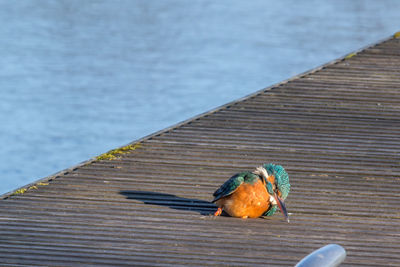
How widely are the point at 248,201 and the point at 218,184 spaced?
0.67m

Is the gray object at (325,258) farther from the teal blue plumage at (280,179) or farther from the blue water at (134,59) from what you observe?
the blue water at (134,59)

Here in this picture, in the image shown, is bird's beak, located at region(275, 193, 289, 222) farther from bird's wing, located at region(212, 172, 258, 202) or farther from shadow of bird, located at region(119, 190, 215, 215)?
shadow of bird, located at region(119, 190, 215, 215)

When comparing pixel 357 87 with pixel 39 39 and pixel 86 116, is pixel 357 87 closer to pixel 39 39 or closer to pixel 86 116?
pixel 86 116

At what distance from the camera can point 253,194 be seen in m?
4.12

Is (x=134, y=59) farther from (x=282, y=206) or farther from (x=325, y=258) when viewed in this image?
(x=325, y=258)

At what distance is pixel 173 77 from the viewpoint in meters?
12.6

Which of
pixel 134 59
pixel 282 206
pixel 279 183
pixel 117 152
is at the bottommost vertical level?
pixel 282 206

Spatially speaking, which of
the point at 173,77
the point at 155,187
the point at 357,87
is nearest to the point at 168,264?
the point at 155,187

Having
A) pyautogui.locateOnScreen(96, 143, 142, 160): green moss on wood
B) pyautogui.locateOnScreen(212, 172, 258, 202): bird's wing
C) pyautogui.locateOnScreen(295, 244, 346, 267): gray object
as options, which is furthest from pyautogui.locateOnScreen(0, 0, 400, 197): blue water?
pyautogui.locateOnScreen(295, 244, 346, 267): gray object

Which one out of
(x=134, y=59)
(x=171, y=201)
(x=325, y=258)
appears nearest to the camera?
(x=325, y=258)

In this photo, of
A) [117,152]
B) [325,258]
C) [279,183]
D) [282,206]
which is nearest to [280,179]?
[279,183]

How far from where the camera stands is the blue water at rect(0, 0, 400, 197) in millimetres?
9789

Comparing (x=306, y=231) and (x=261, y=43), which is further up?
(x=261, y=43)

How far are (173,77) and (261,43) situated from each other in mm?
3094
